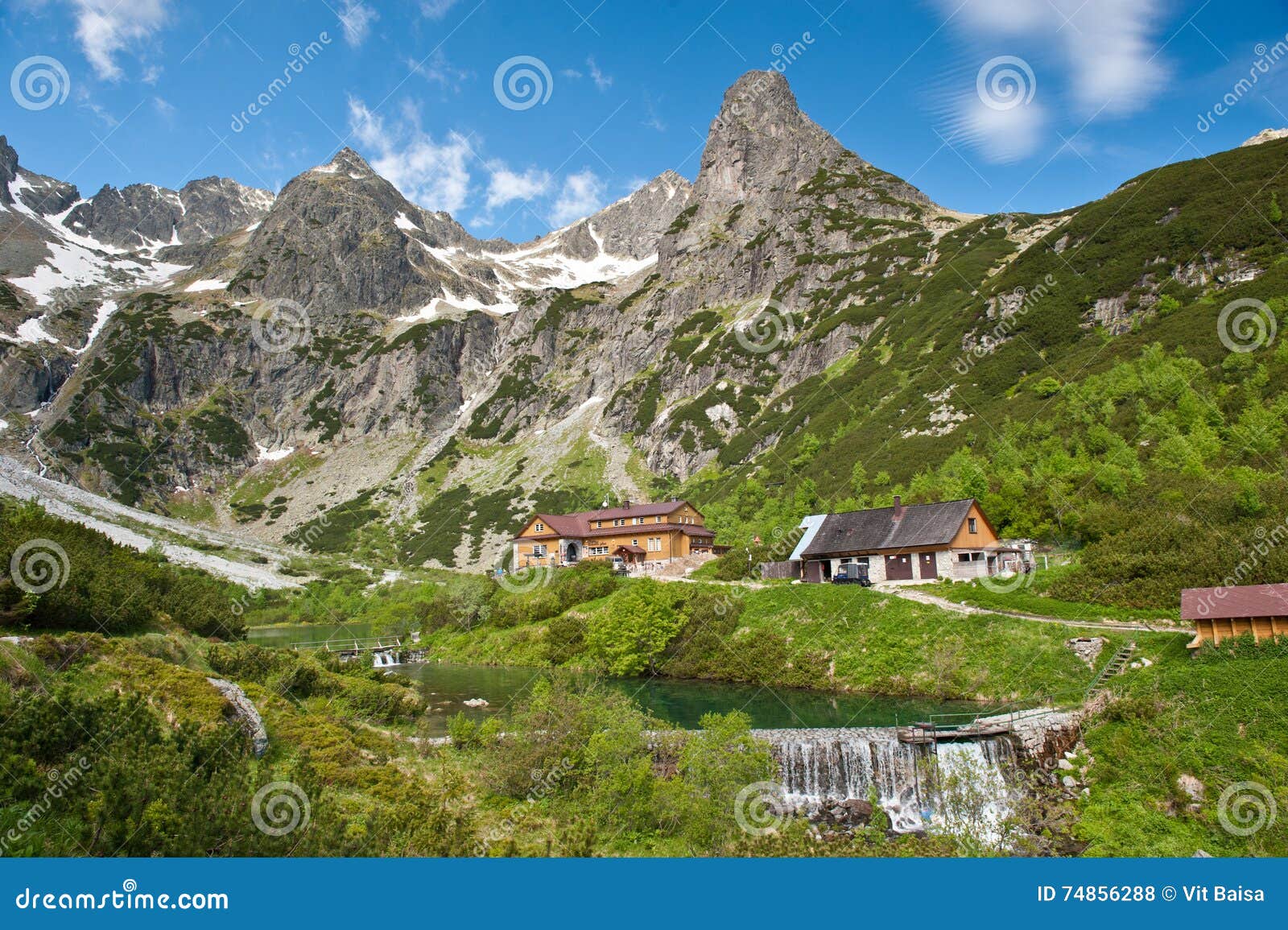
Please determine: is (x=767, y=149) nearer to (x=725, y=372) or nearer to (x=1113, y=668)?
(x=725, y=372)

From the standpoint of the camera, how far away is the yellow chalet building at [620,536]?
70.8 meters

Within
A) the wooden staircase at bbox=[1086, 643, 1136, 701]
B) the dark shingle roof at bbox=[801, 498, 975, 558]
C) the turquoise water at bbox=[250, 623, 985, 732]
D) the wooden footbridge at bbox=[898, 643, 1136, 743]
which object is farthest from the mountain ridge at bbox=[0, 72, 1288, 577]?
the wooden footbridge at bbox=[898, 643, 1136, 743]

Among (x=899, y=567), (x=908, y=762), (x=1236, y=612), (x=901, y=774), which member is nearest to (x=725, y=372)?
(x=899, y=567)

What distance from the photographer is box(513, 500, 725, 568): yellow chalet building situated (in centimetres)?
7075

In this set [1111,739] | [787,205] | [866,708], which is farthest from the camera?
[787,205]

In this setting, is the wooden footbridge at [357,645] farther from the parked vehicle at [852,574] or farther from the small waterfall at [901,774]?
the small waterfall at [901,774]

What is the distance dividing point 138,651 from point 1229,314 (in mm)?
72345

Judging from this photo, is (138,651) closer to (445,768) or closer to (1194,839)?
(445,768)

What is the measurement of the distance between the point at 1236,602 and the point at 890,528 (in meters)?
24.3

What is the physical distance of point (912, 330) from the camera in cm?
9950

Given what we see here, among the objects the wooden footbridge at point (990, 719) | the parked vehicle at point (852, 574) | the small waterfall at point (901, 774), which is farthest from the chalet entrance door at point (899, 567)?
the small waterfall at point (901, 774)

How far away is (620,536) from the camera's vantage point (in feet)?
241

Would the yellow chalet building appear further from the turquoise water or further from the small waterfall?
the small waterfall

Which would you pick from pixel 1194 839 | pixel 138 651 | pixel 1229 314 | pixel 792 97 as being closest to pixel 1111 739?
pixel 1194 839
